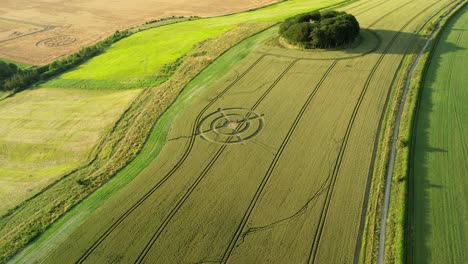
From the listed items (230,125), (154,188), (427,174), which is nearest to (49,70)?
(230,125)

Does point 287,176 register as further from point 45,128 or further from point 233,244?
point 45,128

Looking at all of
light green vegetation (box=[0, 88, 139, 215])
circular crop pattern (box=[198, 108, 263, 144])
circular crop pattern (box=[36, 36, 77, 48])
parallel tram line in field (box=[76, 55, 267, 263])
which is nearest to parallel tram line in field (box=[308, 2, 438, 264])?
circular crop pattern (box=[198, 108, 263, 144])

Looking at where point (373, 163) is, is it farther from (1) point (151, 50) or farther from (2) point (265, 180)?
(1) point (151, 50)

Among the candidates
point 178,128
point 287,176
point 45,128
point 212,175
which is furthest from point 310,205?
point 45,128

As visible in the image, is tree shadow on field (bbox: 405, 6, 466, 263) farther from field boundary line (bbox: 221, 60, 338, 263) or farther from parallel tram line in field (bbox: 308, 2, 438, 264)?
field boundary line (bbox: 221, 60, 338, 263)

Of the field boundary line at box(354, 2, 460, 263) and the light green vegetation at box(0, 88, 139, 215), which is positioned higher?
the field boundary line at box(354, 2, 460, 263)

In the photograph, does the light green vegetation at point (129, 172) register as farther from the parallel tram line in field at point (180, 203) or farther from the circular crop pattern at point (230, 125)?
the parallel tram line in field at point (180, 203)
